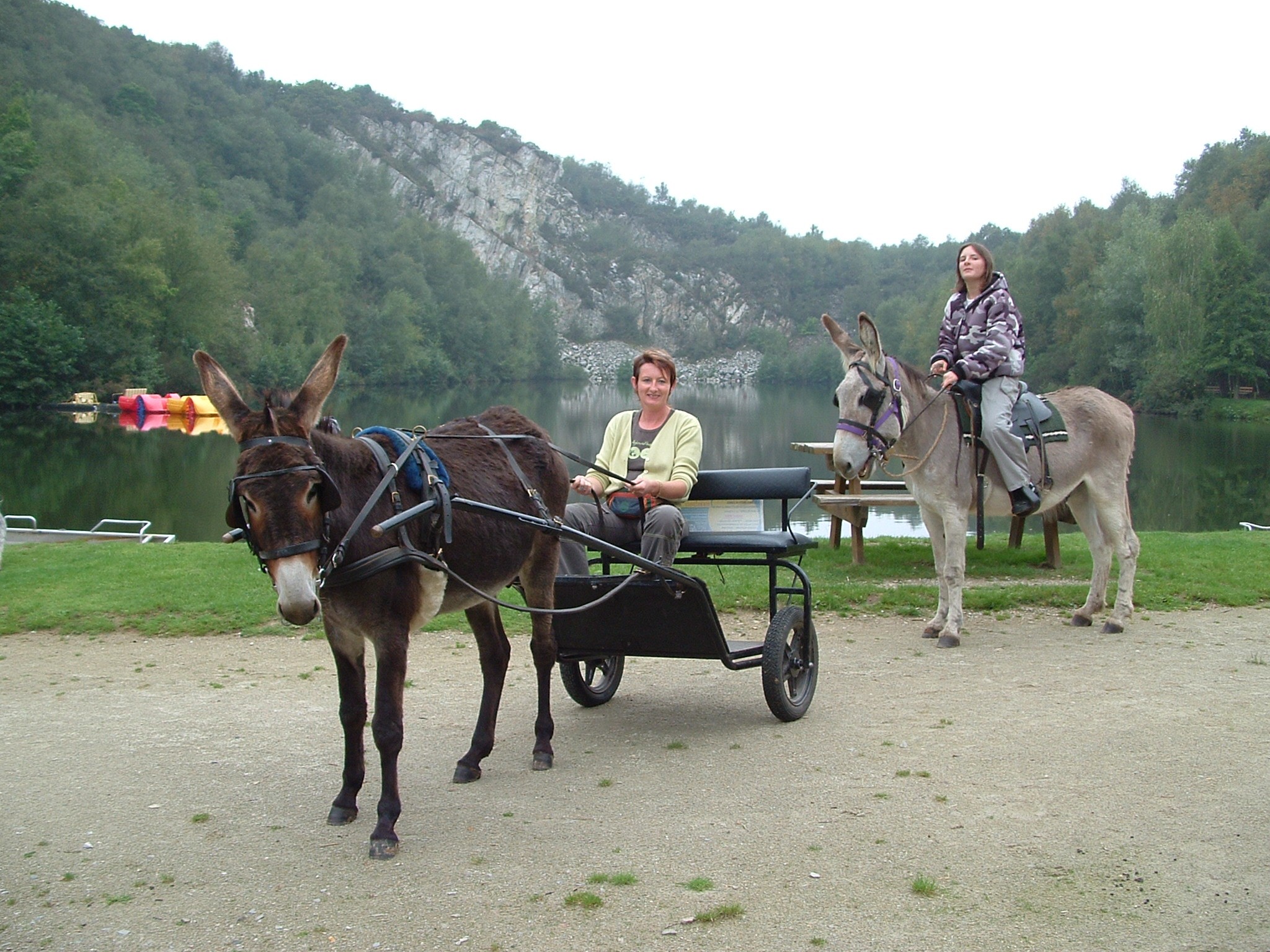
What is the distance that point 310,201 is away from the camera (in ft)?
467

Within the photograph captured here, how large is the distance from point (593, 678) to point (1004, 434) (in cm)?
436

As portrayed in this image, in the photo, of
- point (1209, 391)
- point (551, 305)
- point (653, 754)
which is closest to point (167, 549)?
point (653, 754)

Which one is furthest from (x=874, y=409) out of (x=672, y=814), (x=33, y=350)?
(x=33, y=350)

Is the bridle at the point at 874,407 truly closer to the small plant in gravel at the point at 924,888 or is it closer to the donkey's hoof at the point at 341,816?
the small plant in gravel at the point at 924,888

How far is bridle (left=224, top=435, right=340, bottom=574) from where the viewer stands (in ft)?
14.2

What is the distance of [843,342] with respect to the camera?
916cm

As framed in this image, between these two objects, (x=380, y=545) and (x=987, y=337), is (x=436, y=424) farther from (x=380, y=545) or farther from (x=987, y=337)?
(x=380, y=545)

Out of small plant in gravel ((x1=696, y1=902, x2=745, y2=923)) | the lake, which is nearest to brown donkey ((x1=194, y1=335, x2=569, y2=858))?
small plant in gravel ((x1=696, y1=902, x2=745, y2=923))

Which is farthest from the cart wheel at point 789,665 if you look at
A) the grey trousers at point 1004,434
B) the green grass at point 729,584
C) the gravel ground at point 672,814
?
the green grass at point 729,584

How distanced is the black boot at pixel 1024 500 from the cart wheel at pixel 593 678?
4096 mm

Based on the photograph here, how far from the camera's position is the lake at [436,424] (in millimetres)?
23500

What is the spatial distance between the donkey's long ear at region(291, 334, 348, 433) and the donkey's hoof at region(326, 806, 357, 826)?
1.90 meters

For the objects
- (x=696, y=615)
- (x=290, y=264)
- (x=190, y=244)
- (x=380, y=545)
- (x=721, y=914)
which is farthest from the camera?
(x=290, y=264)

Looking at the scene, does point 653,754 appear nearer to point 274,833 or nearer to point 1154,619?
point 274,833
